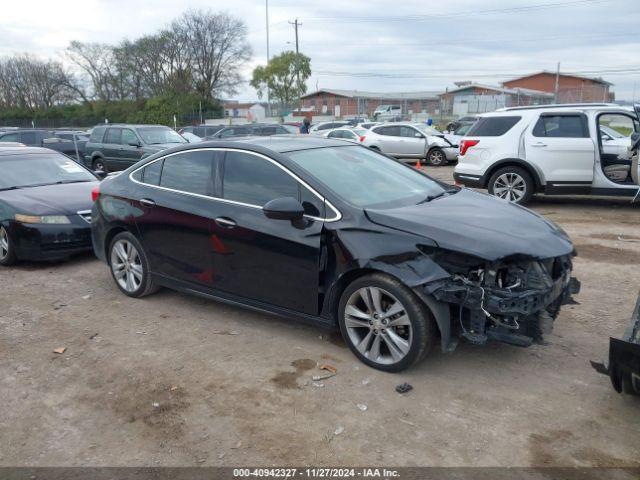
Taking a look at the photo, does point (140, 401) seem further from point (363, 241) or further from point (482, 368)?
point (482, 368)

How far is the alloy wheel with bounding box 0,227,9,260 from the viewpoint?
7.00m

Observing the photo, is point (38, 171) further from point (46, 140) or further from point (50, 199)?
point (46, 140)

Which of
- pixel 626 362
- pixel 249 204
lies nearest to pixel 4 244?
pixel 249 204

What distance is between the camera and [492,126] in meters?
10.3

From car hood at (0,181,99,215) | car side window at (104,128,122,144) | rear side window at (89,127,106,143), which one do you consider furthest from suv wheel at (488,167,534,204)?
rear side window at (89,127,106,143)

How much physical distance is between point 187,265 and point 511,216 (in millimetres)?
2794

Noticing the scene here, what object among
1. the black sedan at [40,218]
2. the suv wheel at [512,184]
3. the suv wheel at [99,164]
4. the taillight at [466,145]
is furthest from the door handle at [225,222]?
the suv wheel at [99,164]

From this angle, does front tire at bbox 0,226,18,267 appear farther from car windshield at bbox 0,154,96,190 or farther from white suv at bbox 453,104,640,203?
white suv at bbox 453,104,640,203

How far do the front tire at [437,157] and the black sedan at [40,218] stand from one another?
13.6 meters

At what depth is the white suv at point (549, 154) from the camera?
9.41 meters

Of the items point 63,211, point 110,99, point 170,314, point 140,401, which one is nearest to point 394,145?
point 63,211

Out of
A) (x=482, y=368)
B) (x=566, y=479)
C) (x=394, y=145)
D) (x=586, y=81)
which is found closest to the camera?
(x=566, y=479)

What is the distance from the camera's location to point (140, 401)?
12.2ft

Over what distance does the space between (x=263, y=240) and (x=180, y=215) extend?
3.33ft
